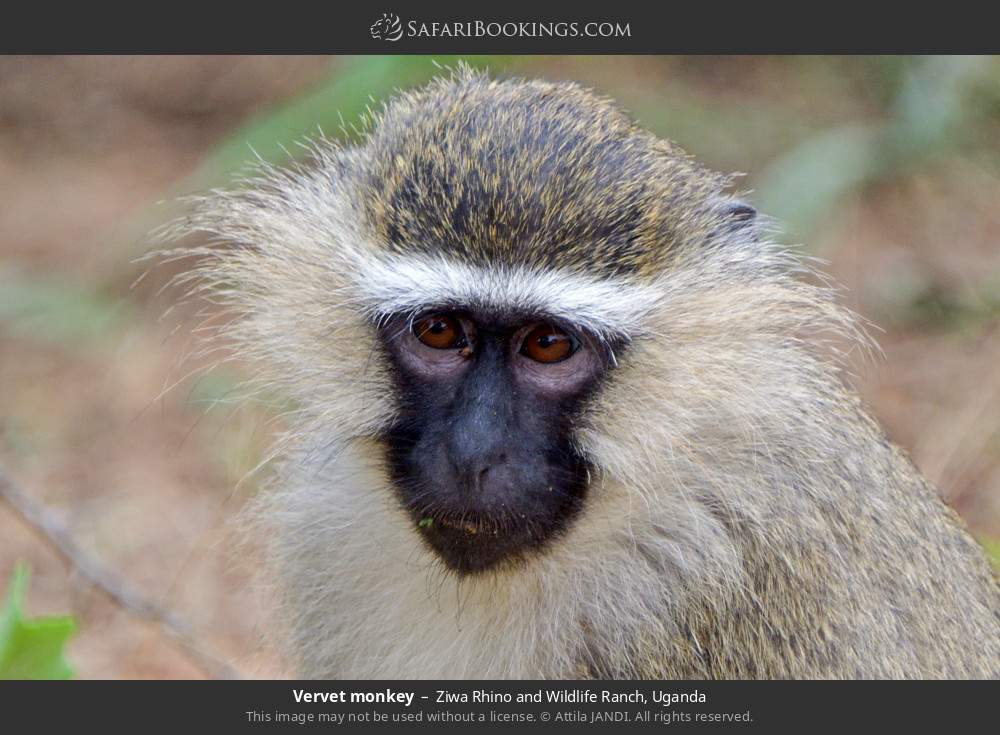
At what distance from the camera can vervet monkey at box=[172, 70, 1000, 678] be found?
9.10 ft

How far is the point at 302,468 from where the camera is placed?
3330 mm

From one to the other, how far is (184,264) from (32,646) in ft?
13.9

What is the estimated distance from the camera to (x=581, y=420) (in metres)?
2.78

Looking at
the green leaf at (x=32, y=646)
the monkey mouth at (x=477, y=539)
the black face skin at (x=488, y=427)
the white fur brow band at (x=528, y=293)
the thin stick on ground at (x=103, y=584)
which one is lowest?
the thin stick on ground at (x=103, y=584)

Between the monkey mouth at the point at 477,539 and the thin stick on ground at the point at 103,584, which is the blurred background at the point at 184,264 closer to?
the thin stick on ground at the point at 103,584

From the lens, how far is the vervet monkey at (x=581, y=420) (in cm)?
277

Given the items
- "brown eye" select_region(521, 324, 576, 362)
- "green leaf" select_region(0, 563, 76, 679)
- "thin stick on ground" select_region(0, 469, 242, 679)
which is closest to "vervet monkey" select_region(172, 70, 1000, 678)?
"brown eye" select_region(521, 324, 576, 362)

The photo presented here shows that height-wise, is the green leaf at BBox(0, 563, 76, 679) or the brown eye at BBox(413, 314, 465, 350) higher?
the brown eye at BBox(413, 314, 465, 350)

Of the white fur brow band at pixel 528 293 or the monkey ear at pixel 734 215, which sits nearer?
the white fur brow band at pixel 528 293

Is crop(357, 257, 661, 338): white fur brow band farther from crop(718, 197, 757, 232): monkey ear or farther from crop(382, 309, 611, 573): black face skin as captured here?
crop(718, 197, 757, 232): monkey ear

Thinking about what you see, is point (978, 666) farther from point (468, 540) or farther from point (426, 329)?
point (426, 329)

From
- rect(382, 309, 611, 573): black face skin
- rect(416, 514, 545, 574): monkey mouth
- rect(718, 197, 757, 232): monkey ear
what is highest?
rect(718, 197, 757, 232): monkey ear

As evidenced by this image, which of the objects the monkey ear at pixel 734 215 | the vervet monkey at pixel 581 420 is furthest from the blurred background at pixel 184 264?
the monkey ear at pixel 734 215

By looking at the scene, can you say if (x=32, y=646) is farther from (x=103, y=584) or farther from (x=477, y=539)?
(x=103, y=584)
